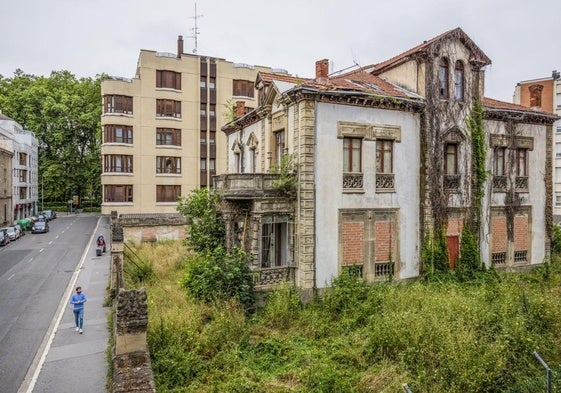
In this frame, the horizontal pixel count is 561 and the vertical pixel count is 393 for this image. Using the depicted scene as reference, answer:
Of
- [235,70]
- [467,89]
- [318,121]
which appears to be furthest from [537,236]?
[235,70]

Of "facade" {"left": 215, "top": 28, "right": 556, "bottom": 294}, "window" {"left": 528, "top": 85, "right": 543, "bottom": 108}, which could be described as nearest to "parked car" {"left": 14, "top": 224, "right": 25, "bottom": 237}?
"facade" {"left": 215, "top": 28, "right": 556, "bottom": 294}

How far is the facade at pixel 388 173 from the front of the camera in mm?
18141

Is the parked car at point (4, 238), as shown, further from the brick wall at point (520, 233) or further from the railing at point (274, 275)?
the brick wall at point (520, 233)

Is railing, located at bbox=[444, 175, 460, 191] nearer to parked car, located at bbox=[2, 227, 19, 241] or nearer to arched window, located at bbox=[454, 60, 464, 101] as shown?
arched window, located at bbox=[454, 60, 464, 101]

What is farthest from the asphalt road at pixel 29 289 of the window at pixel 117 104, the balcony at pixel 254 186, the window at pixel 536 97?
the window at pixel 536 97

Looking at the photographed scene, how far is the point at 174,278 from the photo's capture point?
2231cm

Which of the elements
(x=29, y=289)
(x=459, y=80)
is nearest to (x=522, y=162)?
(x=459, y=80)

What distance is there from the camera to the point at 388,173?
1967 cm

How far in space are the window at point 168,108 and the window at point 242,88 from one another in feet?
19.5

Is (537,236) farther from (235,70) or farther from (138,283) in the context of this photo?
(235,70)

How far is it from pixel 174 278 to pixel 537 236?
65.1 feet

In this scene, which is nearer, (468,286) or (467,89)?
(468,286)

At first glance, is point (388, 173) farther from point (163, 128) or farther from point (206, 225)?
point (163, 128)

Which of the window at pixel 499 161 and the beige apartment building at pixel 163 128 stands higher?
the beige apartment building at pixel 163 128
